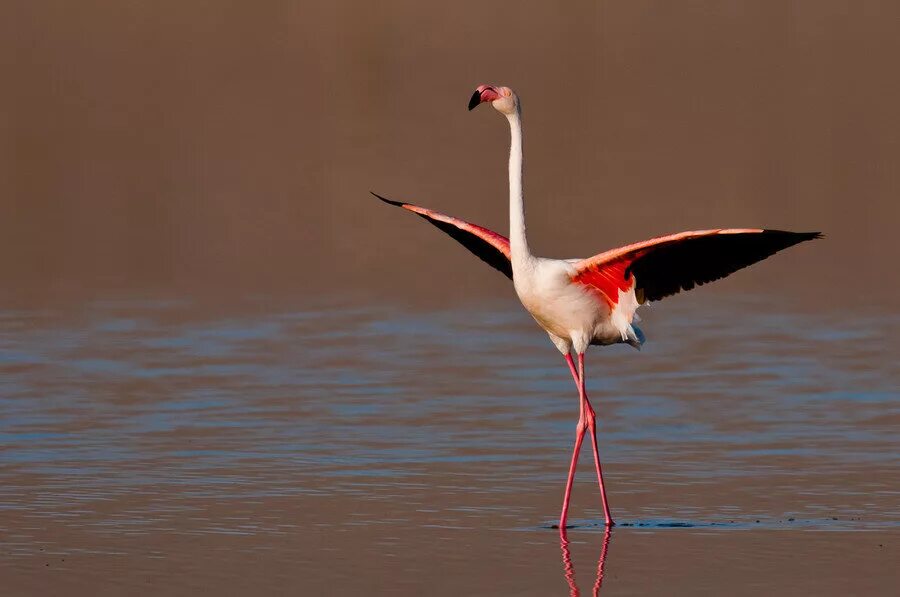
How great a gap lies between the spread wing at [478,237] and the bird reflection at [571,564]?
1967 millimetres

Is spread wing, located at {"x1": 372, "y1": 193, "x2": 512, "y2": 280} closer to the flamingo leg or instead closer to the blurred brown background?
the flamingo leg

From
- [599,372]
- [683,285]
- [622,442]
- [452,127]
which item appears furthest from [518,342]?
[452,127]

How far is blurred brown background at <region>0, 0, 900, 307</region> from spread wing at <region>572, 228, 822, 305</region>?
681cm

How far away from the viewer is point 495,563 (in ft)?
29.5

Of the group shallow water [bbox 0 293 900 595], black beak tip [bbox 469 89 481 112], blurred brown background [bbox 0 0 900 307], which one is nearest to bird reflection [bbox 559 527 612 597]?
shallow water [bbox 0 293 900 595]

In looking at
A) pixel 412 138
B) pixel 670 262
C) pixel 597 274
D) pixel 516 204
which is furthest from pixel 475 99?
pixel 412 138

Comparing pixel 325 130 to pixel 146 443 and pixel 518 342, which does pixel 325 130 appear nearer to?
pixel 518 342

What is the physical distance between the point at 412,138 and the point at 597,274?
18585mm

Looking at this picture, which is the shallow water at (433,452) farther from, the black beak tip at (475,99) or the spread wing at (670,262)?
the black beak tip at (475,99)

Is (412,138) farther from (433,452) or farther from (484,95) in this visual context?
(484,95)

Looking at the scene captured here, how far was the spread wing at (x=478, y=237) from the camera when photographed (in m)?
11.2

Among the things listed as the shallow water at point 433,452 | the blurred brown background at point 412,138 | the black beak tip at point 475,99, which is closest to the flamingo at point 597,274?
the black beak tip at point 475,99

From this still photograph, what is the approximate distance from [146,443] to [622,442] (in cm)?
279

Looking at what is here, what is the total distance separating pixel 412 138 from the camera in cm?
2908
